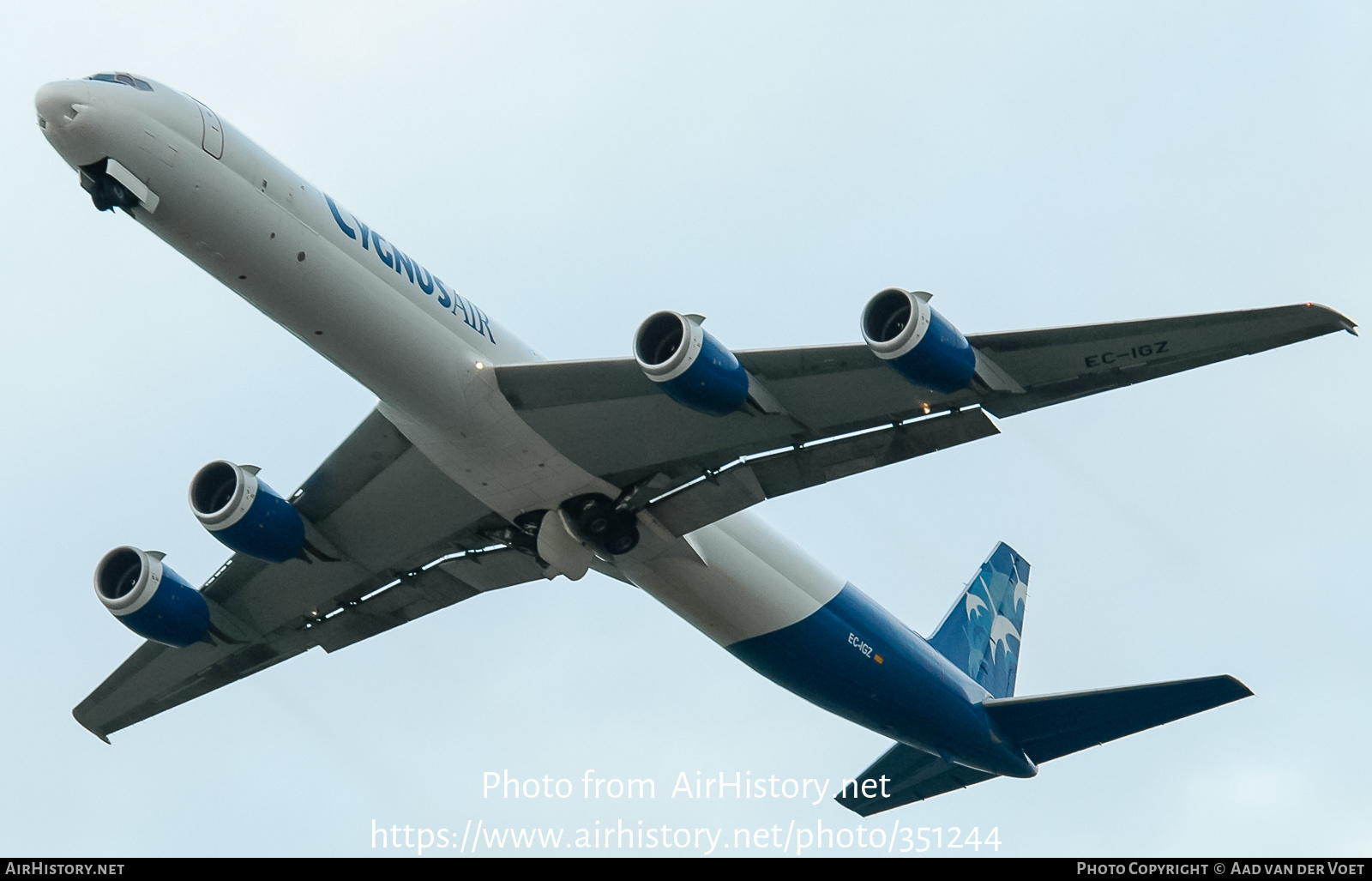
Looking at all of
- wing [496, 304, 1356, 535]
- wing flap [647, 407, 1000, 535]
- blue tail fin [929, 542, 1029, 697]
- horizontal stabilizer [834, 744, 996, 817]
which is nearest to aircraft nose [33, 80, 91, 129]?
wing [496, 304, 1356, 535]

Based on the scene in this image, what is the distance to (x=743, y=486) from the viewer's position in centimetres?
2445

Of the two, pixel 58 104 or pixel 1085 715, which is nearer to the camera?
pixel 58 104

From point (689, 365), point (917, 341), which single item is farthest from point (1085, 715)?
point (689, 365)

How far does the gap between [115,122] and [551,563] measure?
34.3 feet

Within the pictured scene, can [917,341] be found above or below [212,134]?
below

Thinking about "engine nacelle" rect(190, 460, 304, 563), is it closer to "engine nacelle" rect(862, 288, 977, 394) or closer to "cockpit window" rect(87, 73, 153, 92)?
"cockpit window" rect(87, 73, 153, 92)

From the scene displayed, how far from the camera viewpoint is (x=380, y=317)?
2227 cm

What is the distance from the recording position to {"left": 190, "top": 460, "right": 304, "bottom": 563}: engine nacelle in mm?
24569

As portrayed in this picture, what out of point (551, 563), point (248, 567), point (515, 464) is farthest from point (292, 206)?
point (248, 567)

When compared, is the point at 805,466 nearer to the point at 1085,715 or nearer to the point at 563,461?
the point at 563,461

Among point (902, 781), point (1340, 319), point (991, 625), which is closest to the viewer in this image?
point (1340, 319)

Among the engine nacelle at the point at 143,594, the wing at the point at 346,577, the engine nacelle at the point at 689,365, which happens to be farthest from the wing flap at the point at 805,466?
the engine nacelle at the point at 143,594

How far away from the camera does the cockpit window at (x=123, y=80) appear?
20.6 m

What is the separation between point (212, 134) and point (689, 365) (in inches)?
317
